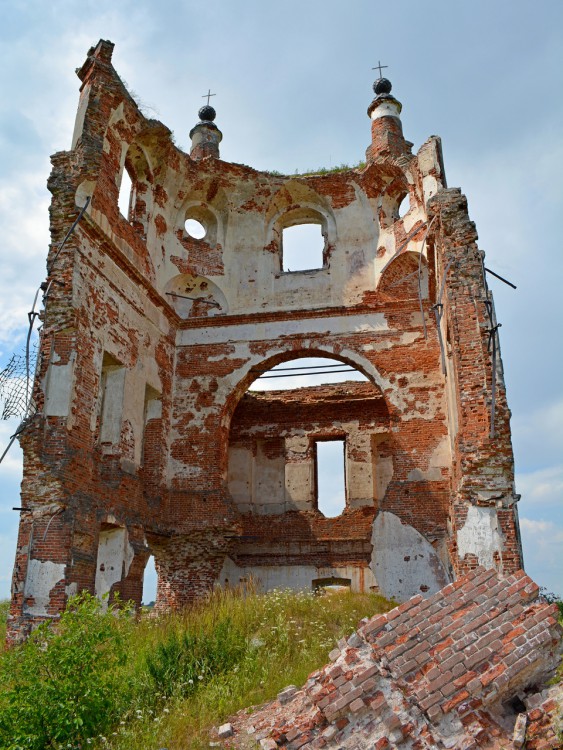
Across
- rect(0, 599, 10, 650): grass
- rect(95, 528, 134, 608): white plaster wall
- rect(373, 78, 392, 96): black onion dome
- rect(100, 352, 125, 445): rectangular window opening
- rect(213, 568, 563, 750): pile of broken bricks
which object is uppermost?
rect(373, 78, 392, 96): black onion dome

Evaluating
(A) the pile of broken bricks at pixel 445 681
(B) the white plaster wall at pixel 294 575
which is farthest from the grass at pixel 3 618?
(A) the pile of broken bricks at pixel 445 681

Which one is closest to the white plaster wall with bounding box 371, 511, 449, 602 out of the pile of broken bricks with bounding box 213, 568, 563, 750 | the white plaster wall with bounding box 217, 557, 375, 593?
the white plaster wall with bounding box 217, 557, 375, 593

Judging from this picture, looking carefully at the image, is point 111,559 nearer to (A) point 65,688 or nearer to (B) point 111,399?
(B) point 111,399

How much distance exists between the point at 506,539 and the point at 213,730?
217 inches

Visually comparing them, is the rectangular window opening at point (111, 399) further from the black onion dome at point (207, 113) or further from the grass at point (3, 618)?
the black onion dome at point (207, 113)

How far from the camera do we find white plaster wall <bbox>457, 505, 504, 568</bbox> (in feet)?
32.3

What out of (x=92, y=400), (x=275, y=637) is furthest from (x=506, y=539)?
(x=92, y=400)

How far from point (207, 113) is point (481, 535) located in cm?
1391

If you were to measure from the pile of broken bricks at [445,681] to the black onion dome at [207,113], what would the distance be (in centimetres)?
1635

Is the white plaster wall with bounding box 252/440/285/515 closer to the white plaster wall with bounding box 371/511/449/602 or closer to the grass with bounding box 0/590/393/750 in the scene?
the white plaster wall with bounding box 371/511/449/602

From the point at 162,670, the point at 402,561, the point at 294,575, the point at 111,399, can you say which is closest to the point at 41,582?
the point at 162,670

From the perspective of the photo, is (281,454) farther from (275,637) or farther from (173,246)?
(275,637)

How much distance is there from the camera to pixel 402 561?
41.9 ft

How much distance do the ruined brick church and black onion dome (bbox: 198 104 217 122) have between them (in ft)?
0.22
